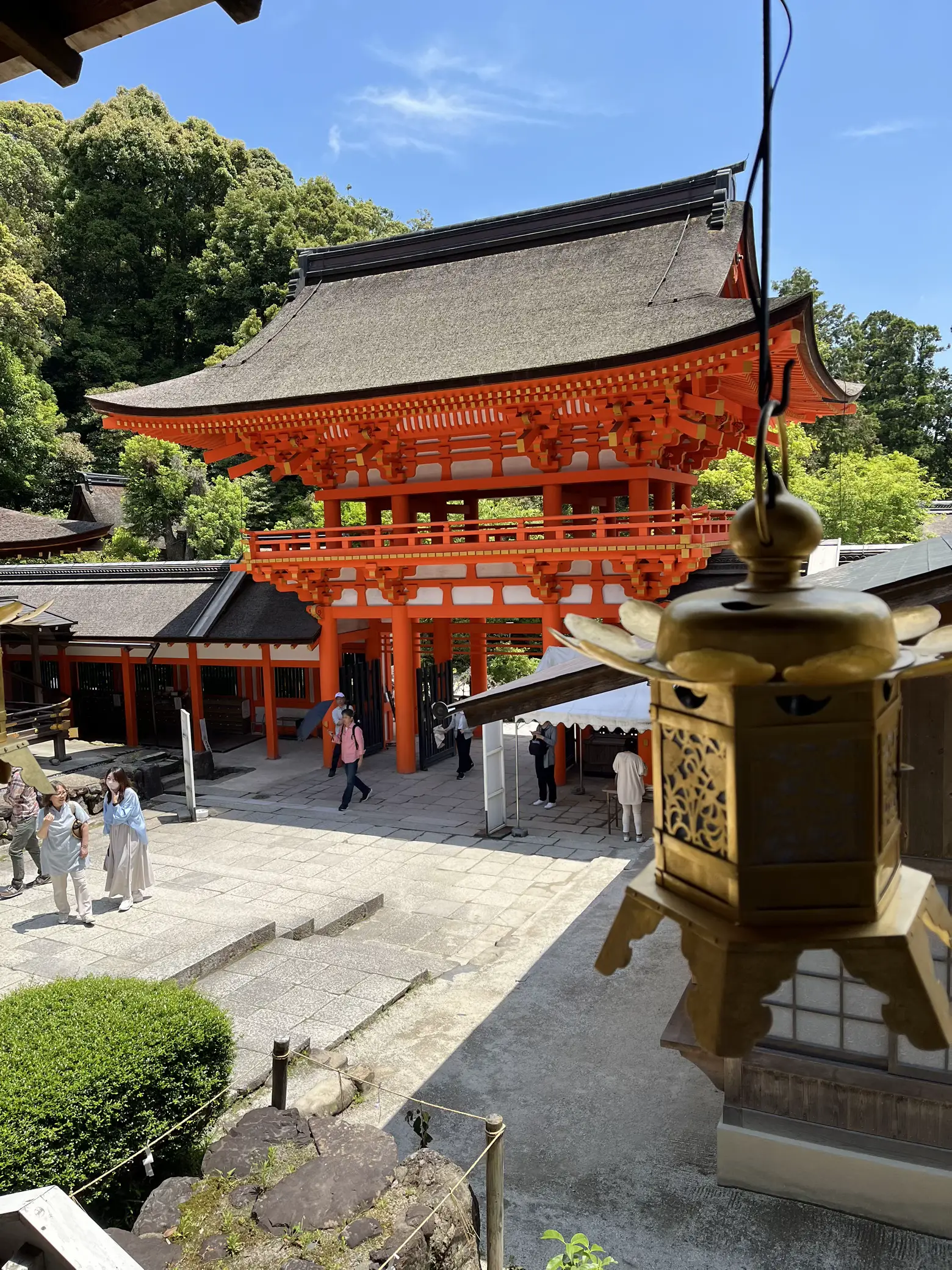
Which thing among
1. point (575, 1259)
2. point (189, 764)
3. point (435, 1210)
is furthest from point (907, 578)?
point (189, 764)

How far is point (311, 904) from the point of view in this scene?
31.0 feet

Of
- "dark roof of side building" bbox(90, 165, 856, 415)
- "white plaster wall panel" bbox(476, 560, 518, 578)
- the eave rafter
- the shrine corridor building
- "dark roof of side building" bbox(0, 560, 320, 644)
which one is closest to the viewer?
the eave rafter

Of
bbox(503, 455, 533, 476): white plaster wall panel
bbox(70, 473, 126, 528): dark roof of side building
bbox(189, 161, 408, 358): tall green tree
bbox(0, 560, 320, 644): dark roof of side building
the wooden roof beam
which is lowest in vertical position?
bbox(0, 560, 320, 644): dark roof of side building

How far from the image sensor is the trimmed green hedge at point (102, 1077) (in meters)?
4.28

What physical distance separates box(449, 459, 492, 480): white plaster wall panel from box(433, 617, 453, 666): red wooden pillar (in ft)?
11.2

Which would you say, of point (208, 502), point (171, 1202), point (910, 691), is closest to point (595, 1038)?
point (171, 1202)

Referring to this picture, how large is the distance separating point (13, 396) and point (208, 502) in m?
11.6

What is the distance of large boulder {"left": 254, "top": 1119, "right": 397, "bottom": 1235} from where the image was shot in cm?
426

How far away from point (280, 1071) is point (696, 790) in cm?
470

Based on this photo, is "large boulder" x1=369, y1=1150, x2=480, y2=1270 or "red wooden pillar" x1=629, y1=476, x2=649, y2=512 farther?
"red wooden pillar" x1=629, y1=476, x2=649, y2=512

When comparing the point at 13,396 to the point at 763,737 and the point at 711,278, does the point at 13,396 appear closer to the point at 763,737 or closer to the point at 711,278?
the point at 711,278

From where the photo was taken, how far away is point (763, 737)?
1355 mm

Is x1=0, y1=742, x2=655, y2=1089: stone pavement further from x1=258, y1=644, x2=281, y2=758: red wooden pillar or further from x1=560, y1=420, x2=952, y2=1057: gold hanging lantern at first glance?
x1=560, y1=420, x2=952, y2=1057: gold hanging lantern

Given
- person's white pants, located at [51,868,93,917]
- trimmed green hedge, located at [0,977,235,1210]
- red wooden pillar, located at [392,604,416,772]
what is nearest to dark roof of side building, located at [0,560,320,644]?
red wooden pillar, located at [392,604,416,772]
